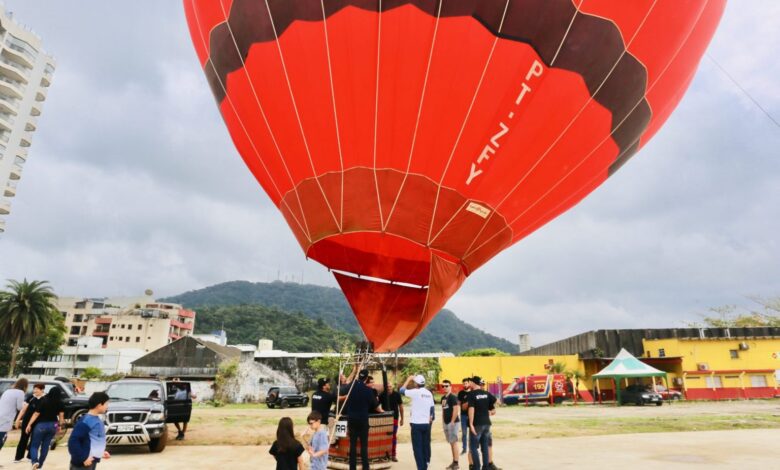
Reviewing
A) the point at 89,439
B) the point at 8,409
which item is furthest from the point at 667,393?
the point at 89,439

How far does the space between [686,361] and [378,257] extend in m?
32.6

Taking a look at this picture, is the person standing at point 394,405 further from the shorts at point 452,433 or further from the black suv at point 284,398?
the black suv at point 284,398

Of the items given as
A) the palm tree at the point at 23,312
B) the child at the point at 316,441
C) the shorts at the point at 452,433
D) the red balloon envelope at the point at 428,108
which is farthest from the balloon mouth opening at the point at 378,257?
the palm tree at the point at 23,312

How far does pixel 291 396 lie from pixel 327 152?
2431 cm

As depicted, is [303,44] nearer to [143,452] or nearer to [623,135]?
[623,135]

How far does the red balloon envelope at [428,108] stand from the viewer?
619 cm

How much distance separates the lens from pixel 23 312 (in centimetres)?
4666

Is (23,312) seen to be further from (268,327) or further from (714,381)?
(268,327)

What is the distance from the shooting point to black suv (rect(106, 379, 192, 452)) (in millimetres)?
9250

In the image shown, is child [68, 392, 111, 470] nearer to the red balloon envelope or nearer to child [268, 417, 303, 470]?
child [268, 417, 303, 470]

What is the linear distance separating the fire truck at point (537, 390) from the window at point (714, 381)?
1000 cm

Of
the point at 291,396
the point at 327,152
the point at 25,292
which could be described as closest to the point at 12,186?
the point at 25,292

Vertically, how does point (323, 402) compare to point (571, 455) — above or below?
above

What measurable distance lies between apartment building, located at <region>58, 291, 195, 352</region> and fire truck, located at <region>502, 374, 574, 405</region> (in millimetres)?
69518
